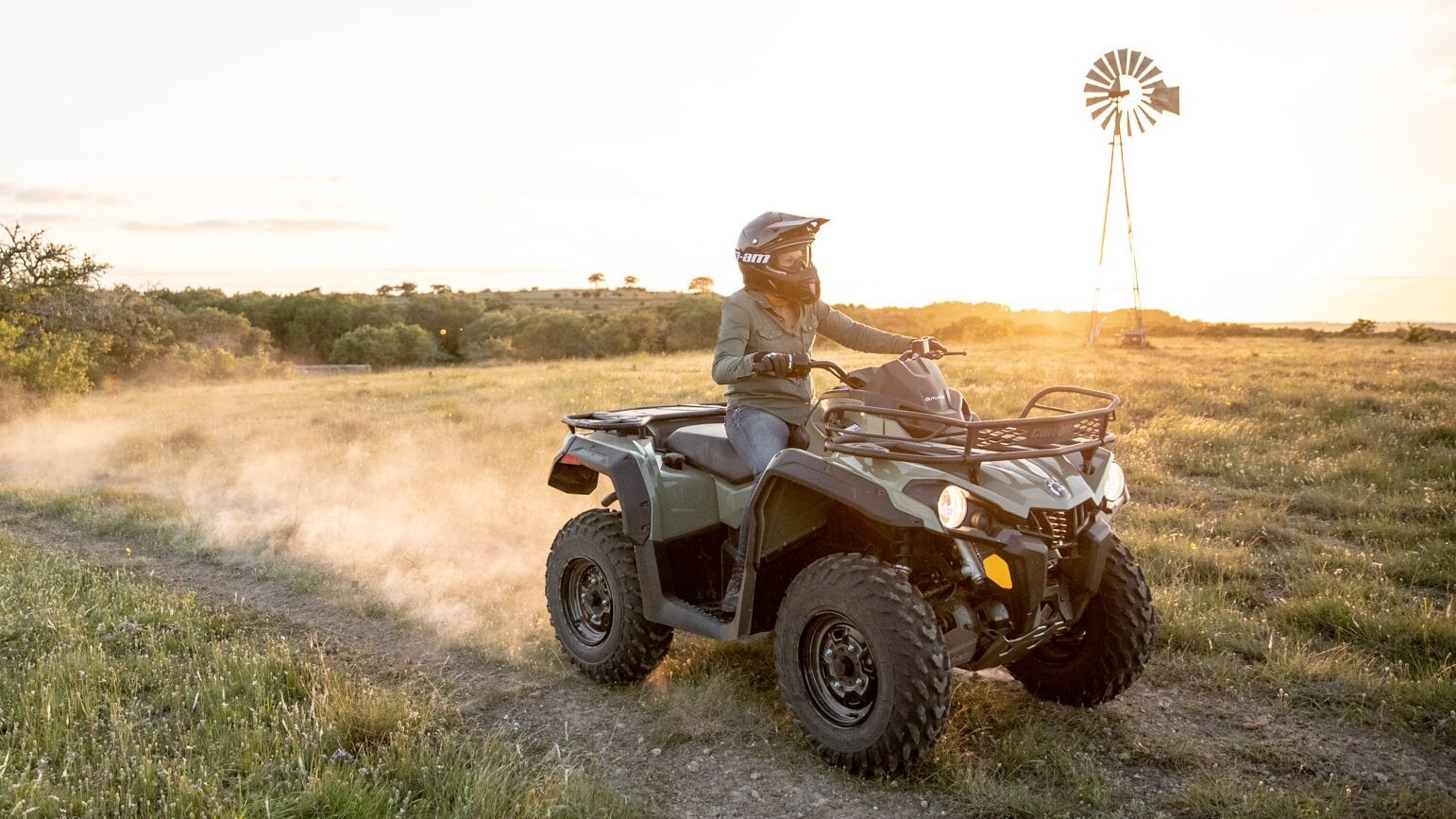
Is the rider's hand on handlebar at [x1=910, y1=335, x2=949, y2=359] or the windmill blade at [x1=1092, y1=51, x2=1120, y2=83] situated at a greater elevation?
the windmill blade at [x1=1092, y1=51, x2=1120, y2=83]

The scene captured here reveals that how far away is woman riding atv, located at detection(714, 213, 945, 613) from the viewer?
5.02 metres

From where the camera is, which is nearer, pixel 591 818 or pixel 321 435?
pixel 591 818

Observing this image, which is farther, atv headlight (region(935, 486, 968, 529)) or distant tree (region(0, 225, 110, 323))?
distant tree (region(0, 225, 110, 323))

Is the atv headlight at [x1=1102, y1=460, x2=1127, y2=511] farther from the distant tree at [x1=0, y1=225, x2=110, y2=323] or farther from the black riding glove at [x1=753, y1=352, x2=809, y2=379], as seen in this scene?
the distant tree at [x1=0, y1=225, x2=110, y2=323]

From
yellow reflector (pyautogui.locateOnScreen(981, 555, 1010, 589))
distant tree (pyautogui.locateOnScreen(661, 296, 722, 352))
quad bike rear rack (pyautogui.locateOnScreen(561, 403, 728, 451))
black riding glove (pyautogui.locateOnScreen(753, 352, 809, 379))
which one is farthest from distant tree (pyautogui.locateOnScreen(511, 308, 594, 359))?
yellow reflector (pyautogui.locateOnScreen(981, 555, 1010, 589))

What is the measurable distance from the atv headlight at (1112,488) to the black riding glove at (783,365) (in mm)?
1548

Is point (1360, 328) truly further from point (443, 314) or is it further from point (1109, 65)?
point (443, 314)

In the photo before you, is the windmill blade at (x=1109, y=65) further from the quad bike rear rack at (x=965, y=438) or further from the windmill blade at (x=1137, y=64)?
the quad bike rear rack at (x=965, y=438)

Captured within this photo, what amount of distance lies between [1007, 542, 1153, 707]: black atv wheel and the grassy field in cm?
18

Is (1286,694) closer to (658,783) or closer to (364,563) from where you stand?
(658,783)

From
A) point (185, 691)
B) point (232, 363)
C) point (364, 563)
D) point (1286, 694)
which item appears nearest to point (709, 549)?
point (185, 691)

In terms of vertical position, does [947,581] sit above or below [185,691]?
above

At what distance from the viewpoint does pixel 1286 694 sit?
5238mm

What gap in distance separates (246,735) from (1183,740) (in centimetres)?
453
